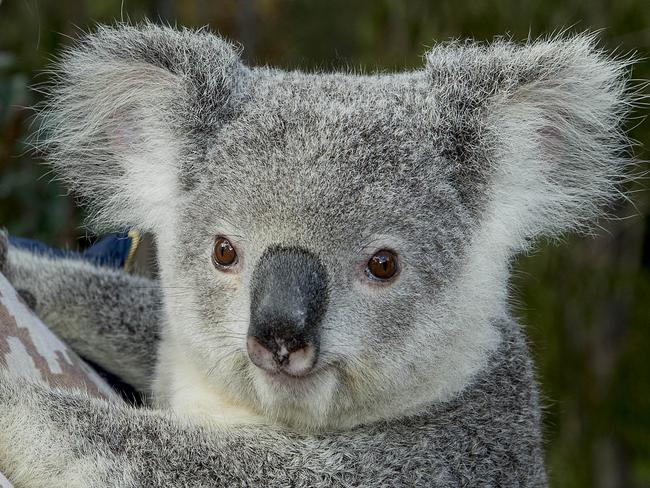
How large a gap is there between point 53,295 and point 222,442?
105 centimetres

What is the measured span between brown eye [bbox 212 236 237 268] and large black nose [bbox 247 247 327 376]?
0.44 ft

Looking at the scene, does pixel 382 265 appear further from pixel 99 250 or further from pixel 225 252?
pixel 99 250

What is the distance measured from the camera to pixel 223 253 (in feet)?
7.08

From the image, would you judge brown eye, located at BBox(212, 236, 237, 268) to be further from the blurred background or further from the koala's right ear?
the blurred background

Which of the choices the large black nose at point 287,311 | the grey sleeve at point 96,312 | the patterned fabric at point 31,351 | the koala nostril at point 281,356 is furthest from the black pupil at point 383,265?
the grey sleeve at point 96,312

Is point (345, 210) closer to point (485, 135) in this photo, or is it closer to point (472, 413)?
point (485, 135)

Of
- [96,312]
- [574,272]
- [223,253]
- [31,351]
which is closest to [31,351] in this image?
[31,351]

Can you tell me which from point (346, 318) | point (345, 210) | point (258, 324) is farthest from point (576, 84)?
point (258, 324)

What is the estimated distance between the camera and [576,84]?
225 cm


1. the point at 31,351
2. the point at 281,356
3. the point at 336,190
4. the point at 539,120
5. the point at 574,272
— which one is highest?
the point at 574,272

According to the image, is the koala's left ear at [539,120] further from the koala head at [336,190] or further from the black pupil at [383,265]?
the black pupil at [383,265]

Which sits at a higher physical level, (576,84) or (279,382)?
(576,84)

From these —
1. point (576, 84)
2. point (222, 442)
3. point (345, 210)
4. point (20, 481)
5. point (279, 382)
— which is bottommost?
point (20, 481)

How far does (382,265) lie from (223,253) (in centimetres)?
39
